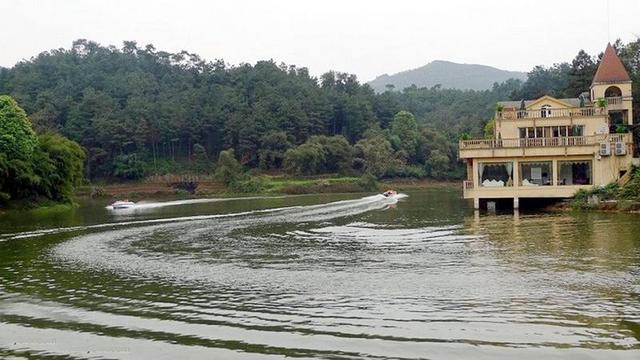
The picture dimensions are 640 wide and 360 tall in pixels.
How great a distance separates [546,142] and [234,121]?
84.6 meters

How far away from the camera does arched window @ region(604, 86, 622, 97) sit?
153 feet

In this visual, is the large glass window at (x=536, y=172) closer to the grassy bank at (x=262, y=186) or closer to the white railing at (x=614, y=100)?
the white railing at (x=614, y=100)

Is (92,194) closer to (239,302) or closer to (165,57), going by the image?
(239,302)

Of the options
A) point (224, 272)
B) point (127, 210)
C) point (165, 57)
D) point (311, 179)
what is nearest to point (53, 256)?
point (224, 272)

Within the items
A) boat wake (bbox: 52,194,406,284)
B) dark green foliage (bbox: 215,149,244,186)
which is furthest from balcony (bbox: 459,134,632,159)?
dark green foliage (bbox: 215,149,244,186)

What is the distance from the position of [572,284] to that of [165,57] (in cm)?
17840

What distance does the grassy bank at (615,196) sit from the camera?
3497 cm

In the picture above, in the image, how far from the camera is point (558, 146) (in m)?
40.2

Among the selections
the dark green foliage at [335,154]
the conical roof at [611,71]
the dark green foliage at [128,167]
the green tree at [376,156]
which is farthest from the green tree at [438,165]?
the conical roof at [611,71]

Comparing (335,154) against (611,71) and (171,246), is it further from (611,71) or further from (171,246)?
(171,246)

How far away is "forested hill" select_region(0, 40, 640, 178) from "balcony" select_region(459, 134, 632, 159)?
54.7 metres

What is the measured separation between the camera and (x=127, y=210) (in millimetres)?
56625

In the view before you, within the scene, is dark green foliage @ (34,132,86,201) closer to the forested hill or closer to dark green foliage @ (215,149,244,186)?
dark green foliage @ (215,149,244,186)

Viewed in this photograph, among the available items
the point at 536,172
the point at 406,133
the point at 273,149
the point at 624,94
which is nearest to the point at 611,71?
the point at 624,94
